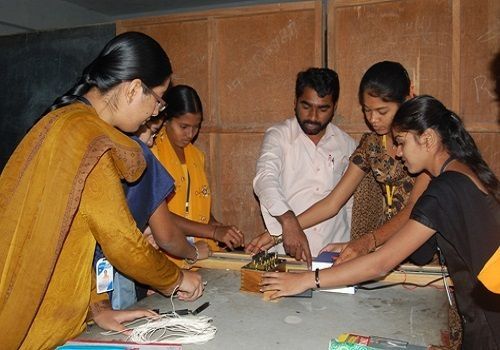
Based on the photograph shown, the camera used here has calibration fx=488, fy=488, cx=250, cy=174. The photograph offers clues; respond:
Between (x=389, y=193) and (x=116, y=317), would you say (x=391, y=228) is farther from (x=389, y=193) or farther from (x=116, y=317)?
(x=116, y=317)

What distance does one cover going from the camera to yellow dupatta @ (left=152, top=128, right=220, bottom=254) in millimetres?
2945

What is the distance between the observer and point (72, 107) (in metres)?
1.53

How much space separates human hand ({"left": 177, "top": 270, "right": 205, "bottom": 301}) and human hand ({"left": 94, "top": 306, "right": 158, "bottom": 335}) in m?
0.20

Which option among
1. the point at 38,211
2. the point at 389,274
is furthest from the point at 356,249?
the point at 38,211

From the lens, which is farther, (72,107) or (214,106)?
(214,106)

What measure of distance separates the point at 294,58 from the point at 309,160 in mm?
734

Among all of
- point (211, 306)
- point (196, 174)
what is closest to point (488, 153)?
point (196, 174)

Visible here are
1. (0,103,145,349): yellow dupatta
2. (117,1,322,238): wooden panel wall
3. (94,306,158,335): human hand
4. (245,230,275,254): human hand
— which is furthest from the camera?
(117,1,322,238): wooden panel wall

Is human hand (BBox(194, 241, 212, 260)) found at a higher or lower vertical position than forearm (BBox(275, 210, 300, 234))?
lower

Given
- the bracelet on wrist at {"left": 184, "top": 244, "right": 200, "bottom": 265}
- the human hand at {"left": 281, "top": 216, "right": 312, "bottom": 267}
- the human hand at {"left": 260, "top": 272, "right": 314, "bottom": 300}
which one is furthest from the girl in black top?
the bracelet on wrist at {"left": 184, "top": 244, "right": 200, "bottom": 265}

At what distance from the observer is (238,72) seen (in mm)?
3467

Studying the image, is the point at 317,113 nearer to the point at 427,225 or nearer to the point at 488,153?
the point at 488,153

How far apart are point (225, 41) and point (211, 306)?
7.21 ft

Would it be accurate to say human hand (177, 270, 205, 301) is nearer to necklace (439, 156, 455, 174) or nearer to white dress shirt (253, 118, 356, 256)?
necklace (439, 156, 455, 174)
